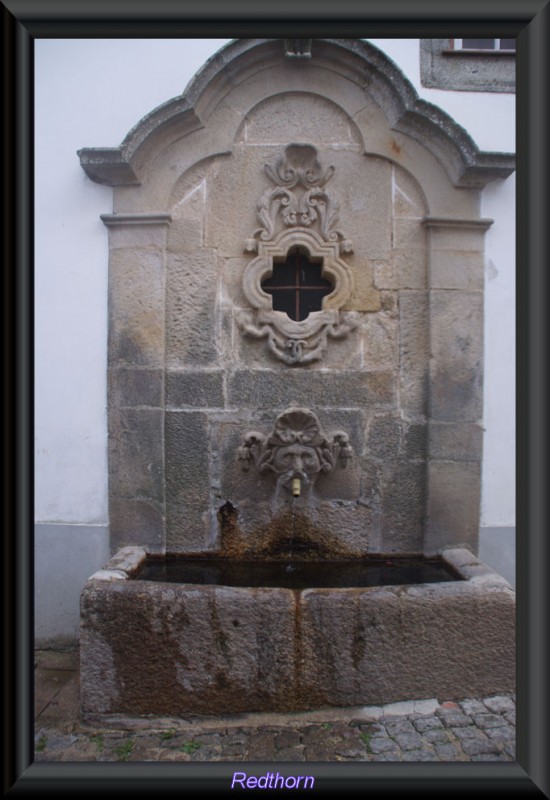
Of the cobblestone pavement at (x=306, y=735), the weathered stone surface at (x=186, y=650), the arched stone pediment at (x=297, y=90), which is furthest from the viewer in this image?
the arched stone pediment at (x=297, y=90)

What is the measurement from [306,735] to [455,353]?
2180 millimetres

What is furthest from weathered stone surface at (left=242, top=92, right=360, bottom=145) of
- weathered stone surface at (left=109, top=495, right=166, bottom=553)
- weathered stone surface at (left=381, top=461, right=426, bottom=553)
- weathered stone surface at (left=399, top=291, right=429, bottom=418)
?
weathered stone surface at (left=109, top=495, right=166, bottom=553)

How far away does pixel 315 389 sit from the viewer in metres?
3.35

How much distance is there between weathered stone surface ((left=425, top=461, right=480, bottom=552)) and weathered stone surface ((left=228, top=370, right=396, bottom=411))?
54 centimetres

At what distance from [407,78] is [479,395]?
6.15 feet

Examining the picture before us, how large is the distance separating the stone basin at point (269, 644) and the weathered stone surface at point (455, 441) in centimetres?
93

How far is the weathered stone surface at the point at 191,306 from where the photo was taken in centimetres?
330

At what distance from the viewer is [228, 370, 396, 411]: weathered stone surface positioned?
334 centimetres

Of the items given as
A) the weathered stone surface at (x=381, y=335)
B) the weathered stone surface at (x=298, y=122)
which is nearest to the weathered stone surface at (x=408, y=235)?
the weathered stone surface at (x=381, y=335)

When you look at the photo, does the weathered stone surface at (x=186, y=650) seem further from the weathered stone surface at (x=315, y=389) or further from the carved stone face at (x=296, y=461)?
the weathered stone surface at (x=315, y=389)

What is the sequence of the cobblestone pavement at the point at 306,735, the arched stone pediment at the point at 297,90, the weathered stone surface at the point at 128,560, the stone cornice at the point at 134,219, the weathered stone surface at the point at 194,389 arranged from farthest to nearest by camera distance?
1. the weathered stone surface at the point at 194,389
2. the stone cornice at the point at 134,219
3. the arched stone pediment at the point at 297,90
4. the weathered stone surface at the point at 128,560
5. the cobblestone pavement at the point at 306,735

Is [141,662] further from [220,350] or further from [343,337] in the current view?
[343,337]

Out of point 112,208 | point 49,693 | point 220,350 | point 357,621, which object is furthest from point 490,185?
point 49,693

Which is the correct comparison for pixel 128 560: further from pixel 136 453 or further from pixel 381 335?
pixel 381 335
